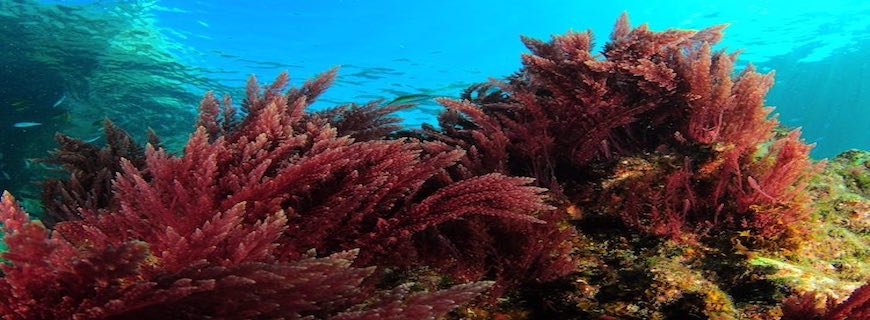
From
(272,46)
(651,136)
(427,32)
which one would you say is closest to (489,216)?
(651,136)

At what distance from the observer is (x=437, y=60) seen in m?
25.8

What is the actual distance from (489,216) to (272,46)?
910 inches

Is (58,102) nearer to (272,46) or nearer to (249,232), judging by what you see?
(272,46)

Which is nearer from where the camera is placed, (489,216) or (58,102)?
(489,216)

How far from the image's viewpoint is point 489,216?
84.4 inches

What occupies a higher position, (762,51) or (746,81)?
(762,51)

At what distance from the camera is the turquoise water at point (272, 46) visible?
15.0 meters

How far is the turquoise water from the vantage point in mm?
15008

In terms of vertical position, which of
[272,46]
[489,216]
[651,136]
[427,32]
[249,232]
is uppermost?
[427,32]

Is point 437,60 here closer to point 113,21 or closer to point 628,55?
point 113,21

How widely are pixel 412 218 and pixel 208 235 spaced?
853mm

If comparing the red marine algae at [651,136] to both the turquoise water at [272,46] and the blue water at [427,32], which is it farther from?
the blue water at [427,32]

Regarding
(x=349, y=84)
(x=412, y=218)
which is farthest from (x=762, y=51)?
(x=412, y=218)

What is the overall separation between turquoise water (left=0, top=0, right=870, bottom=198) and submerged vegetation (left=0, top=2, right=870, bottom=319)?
12.1 m
